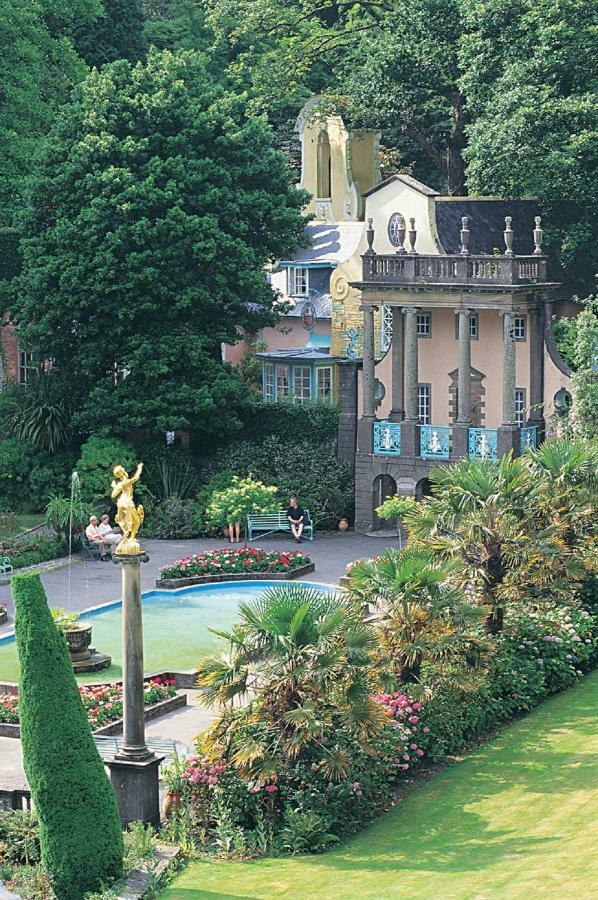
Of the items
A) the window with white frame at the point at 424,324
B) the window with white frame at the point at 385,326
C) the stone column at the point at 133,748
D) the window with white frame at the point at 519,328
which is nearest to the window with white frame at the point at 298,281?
the window with white frame at the point at 385,326

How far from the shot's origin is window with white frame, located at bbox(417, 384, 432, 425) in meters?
48.6

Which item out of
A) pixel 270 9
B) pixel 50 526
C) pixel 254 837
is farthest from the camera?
pixel 270 9

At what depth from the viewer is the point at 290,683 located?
24109mm

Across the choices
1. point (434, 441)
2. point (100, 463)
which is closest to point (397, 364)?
point (434, 441)

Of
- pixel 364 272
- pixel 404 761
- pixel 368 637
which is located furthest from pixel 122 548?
pixel 364 272

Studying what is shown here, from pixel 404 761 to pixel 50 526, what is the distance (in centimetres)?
2035


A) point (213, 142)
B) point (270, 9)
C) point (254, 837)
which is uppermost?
point (270, 9)

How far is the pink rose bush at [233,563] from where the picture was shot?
39844 millimetres

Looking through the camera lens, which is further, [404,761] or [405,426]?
[405,426]

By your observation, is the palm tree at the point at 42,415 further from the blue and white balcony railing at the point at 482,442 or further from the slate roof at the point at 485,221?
the slate roof at the point at 485,221

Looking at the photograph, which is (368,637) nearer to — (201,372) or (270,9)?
(201,372)

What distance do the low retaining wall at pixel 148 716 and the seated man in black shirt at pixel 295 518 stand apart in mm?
14304

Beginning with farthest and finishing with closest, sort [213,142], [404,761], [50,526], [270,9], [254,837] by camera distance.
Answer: [270,9] → [213,142] → [50,526] → [404,761] → [254,837]

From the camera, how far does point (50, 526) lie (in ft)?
146
